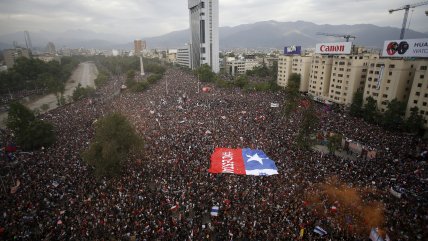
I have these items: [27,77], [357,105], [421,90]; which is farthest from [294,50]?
[27,77]

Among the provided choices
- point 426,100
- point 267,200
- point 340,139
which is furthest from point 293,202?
point 426,100

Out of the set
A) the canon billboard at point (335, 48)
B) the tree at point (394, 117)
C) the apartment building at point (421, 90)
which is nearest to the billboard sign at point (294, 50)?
the canon billboard at point (335, 48)

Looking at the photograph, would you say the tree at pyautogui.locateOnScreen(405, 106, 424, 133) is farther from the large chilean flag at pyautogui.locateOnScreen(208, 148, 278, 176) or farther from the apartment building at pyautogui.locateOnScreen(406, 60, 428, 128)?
the large chilean flag at pyautogui.locateOnScreen(208, 148, 278, 176)

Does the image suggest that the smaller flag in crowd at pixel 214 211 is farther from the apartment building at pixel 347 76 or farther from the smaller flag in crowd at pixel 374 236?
the apartment building at pixel 347 76

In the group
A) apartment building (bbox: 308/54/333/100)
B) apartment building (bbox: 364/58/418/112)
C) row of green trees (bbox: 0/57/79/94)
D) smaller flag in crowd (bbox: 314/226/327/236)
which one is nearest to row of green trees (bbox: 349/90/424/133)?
Answer: apartment building (bbox: 364/58/418/112)

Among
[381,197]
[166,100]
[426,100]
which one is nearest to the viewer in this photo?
[381,197]

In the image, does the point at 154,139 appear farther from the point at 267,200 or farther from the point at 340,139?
the point at 340,139
